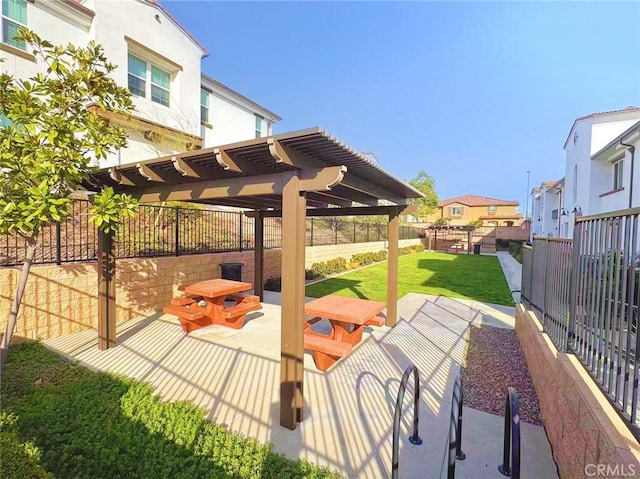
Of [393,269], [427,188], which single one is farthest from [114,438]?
[427,188]

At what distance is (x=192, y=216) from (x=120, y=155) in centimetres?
437

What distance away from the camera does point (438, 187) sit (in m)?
38.5

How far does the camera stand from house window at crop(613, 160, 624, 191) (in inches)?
516

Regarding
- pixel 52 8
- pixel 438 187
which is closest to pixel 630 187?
pixel 52 8

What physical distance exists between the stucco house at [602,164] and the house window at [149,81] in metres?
16.3

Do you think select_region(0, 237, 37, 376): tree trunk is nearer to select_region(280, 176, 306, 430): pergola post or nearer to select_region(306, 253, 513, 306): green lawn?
select_region(280, 176, 306, 430): pergola post

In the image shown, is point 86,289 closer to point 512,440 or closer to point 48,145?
point 48,145

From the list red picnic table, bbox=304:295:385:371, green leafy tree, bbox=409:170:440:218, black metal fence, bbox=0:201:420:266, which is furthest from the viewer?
green leafy tree, bbox=409:170:440:218

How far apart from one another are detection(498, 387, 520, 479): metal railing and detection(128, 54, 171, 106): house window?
14.0 m

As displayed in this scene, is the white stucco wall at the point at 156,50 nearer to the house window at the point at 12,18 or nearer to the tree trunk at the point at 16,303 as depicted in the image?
the house window at the point at 12,18

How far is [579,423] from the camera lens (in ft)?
7.25

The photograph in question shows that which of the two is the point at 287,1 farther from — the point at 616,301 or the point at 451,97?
the point at 451,97

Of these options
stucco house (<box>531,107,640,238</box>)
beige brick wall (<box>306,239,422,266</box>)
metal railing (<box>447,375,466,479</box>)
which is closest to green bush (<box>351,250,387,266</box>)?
beige brick wall (<box>306,239,422,266</box>)

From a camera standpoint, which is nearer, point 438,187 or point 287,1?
point 287,1
